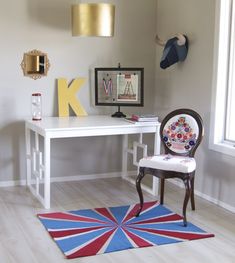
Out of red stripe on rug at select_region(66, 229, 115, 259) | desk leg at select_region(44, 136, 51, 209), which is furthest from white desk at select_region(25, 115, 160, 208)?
red stripe on rug at select_region(66, 229, 115, 259)

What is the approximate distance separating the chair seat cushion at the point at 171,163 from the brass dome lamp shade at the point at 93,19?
1329mm

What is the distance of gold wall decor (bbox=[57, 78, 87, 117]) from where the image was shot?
4.56m

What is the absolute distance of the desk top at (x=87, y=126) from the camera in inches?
151

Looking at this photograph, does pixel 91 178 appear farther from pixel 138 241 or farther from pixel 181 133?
pixel 138 241

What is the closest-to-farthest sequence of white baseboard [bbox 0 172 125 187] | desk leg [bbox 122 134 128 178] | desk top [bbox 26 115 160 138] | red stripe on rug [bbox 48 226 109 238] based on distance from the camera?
red stripe on rug [bbox 48 226 109 238]
desk top [bbox 26 115 160 138]
white baseboard [bbox 0 172 125 187]
desk leg [bbox 122 134 128 178]

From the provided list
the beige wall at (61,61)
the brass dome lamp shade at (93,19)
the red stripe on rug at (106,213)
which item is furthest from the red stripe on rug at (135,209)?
the brass dome lamp shade at (93,19)

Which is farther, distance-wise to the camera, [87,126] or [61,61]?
[61,61]

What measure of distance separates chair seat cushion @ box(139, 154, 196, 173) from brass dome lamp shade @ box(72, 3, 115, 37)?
4.36ft

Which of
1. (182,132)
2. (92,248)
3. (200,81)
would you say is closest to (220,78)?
(200,81)

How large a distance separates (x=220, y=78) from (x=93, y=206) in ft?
5.31

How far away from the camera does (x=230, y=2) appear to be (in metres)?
3.84

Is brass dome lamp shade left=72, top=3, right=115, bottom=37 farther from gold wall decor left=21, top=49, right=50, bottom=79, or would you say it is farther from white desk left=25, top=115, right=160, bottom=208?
white desk left=25, top=115, right=160, bottom=208

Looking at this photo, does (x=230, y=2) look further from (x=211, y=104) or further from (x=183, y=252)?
(x=183, y=252)

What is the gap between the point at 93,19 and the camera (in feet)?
13.4
